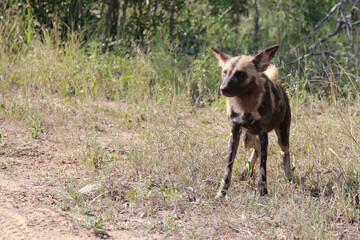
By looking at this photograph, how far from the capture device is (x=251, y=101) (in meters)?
4.03

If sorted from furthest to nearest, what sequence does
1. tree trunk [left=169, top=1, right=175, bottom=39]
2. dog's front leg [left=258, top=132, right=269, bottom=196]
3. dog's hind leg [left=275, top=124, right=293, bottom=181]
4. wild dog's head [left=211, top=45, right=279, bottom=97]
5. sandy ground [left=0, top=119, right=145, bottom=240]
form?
tree trunk [left=169, top=1, right=175, bottom=39] → dog's hind leg [left=275, top=124, right=293, bottom=181] → dog's front leg [left=258, top=132, right=269, bottom=196] → wild dog's head [left=211, top=45, right=279, bottom=97] → sandy ground [left=0, top=119, right=145, bottom=240]

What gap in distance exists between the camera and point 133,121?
19.5ft

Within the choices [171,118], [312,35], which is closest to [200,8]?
[312,35]

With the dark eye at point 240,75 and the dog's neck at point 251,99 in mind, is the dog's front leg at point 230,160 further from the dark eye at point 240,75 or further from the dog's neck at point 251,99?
the dark eye at point 240,75

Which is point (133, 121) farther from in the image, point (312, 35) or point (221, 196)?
point (312, 35)

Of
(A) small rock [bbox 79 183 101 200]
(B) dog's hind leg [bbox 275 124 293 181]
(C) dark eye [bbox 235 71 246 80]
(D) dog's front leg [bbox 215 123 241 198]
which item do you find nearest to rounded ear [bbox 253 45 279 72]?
(C) dark eye [bbox 235 71 246 80]

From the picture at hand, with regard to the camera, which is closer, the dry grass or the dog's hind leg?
the dry grass

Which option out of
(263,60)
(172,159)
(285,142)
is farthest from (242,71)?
(172,159)

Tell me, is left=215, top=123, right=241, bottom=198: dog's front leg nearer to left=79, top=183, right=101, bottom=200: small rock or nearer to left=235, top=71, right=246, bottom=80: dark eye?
left=235, top=71, right=246, bottom=80: dark eye

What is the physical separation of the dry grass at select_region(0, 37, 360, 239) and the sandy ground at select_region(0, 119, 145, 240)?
0.09 m

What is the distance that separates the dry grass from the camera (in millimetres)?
3633

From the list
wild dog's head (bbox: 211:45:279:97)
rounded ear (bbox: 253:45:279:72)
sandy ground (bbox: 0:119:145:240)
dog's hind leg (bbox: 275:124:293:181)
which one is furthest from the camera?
dog's hind leg (bbox: 275:124:293:181)

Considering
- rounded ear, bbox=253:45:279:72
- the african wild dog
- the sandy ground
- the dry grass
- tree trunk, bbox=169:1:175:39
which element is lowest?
the sandy ground

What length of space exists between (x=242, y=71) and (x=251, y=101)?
267 millimetres
